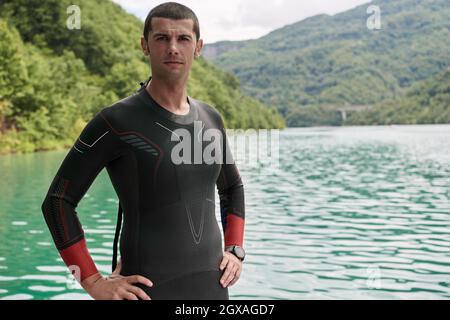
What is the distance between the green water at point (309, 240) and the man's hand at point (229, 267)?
7063mm

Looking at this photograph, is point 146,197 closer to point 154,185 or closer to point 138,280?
point 154,185

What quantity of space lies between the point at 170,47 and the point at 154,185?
0.56 metres

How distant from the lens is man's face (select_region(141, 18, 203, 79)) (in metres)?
2.88

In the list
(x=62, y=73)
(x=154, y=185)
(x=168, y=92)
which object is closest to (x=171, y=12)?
(x=168, y=92)

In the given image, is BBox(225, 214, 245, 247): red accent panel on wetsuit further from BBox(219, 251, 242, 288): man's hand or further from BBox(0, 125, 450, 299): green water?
BBox(0, 125, 450, 299): green water

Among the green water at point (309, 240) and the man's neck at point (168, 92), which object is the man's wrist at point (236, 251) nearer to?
the man's neck at point (168, 92)

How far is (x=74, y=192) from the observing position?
282cm

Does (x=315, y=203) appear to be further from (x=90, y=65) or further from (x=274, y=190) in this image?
(x=90, y=65)

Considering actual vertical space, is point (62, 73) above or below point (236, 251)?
above

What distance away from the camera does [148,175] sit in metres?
2.81

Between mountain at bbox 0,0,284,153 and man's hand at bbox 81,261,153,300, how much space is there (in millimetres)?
49889

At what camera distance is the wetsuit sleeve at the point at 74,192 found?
279 centimetres

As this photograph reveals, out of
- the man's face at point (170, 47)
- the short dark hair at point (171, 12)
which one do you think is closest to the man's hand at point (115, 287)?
the man's face at point (170, 47)
